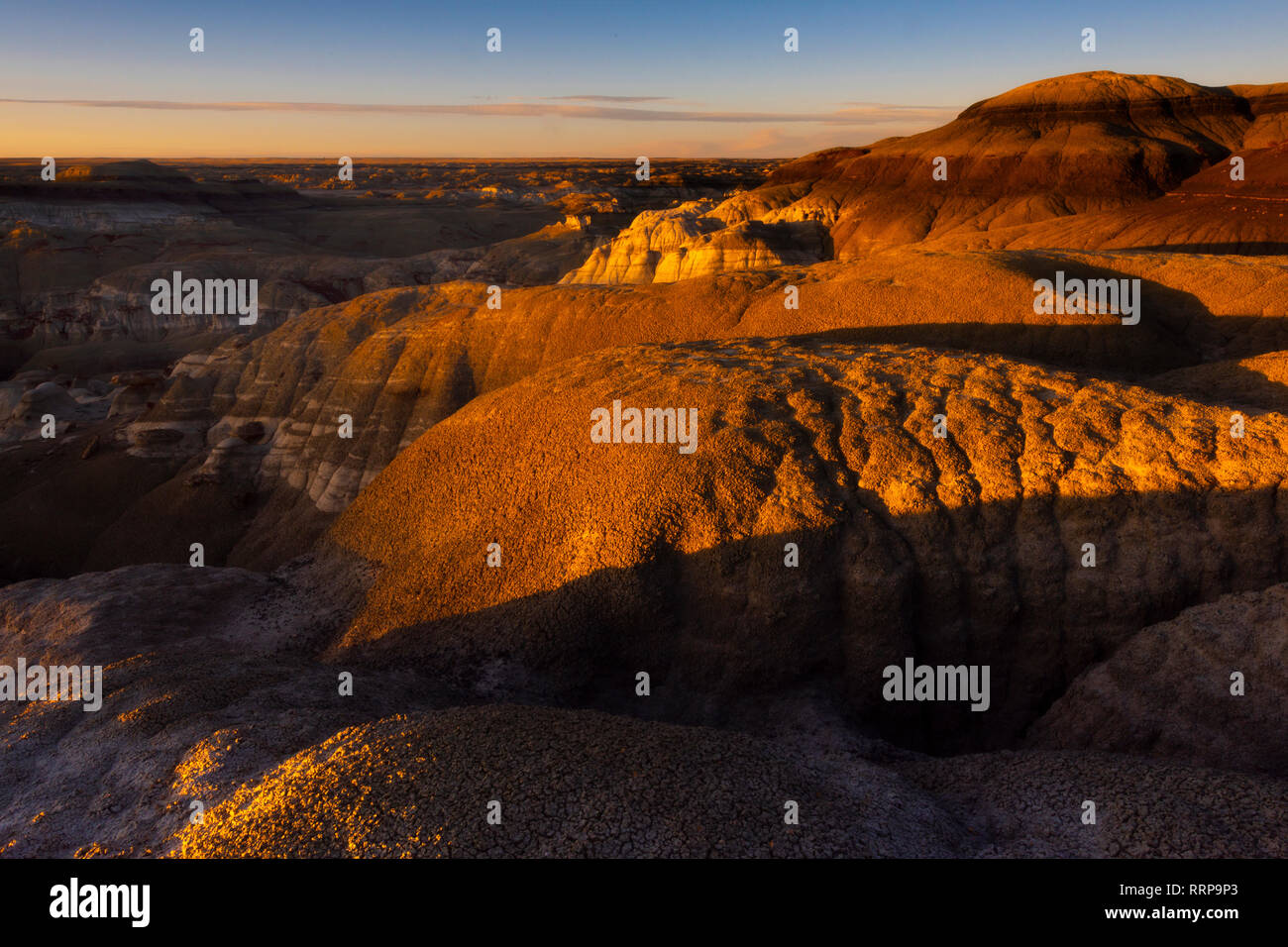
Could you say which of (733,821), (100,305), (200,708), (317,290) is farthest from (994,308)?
(100,305)

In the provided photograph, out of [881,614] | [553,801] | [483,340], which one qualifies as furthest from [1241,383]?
[483,340]

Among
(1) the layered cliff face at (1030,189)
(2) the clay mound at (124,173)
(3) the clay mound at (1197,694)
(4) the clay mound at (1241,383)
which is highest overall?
(2) the clay mound at (124,173)

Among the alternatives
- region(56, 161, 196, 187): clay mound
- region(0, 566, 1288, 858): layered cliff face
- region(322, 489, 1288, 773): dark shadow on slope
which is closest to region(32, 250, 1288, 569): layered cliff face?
region(322, 489, 1288, 773): dark shadow on slope

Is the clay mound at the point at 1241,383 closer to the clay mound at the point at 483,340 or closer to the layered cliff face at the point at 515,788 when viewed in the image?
the clay mound at the point at 483,340

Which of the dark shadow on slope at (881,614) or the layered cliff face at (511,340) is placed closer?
the dark shadow on slope at (881,614)

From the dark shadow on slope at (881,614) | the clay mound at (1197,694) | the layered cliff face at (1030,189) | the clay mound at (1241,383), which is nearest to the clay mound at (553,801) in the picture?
the dark shadow on slope at (881,614)

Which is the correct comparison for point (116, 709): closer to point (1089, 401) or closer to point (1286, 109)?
point (1089, 401)
